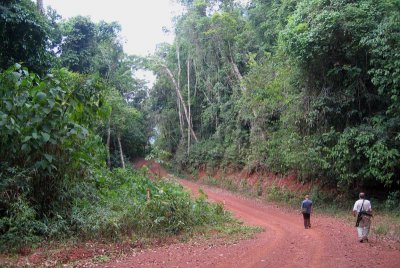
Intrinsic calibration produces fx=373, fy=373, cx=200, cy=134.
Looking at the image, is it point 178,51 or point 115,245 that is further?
point 178,51

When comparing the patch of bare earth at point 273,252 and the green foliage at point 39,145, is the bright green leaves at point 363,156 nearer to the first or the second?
the patch of bare earth at point 273,252

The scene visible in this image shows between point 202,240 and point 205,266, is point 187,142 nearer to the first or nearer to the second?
point 202,240

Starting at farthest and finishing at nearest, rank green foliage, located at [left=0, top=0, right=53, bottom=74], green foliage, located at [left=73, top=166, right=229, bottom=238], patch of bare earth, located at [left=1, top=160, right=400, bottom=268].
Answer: green foliage, located at [left=0, top=0, right=53, bottom=74], green foliage, located at [left=73, top=166, right=229, bottom=238], patch of bare earth, located at [left=1, top=160, right=400, bottom=268]

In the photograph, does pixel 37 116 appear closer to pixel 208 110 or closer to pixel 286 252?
pixel 286 252

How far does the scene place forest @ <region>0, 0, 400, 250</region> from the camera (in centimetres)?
1006

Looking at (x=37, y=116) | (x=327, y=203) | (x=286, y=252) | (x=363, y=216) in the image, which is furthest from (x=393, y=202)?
(x=37, y=116)

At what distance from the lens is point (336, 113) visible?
17.9 m

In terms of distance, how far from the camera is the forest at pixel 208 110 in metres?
10.1

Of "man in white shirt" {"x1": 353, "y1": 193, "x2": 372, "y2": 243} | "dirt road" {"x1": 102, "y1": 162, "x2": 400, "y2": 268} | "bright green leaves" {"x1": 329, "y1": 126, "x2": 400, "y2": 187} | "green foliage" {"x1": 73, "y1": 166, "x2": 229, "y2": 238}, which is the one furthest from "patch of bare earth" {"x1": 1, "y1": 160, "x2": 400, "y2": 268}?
"bright green leaves" {"x1": 329, "y1": 126, "x2": 400, "y2": 187}

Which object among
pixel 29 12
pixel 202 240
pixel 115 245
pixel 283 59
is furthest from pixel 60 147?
pixel 283 59

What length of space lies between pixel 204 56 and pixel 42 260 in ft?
88.5

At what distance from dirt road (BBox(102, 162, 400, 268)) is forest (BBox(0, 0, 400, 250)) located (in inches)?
84.2

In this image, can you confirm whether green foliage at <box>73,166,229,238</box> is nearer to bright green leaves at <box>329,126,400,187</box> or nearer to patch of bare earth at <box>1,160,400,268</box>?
patch of bare earth at <box>1,160,400,268</box>

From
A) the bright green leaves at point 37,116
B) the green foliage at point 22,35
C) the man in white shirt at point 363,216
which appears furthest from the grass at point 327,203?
the green foliage at point 22,35
